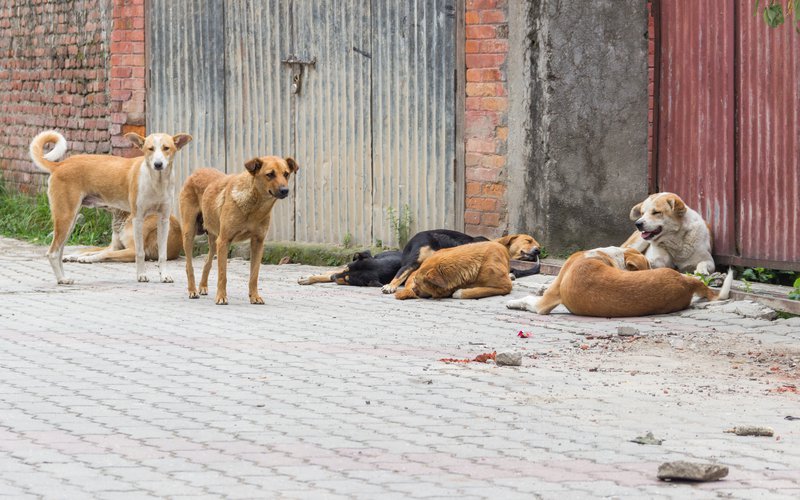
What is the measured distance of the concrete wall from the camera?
430 inches

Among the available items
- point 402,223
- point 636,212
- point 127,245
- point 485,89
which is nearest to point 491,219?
point 402,223

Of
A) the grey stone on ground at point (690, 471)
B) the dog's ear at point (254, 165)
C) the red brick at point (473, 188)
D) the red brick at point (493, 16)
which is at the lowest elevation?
the grey stone on ground at point (690, 471)

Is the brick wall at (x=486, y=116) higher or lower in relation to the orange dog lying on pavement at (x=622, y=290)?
higher

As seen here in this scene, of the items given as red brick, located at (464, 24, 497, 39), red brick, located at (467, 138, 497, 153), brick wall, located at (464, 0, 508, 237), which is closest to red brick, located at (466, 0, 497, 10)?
brick wall, located at (464, 0, 508, 237)

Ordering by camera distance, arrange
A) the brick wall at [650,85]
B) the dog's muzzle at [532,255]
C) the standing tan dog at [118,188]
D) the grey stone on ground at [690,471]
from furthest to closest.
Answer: the standing tan dog at [118,188] → the brick wall at [650,85] → the dog's muzzle at [532,255] → the grey stone on ground at [690,471]

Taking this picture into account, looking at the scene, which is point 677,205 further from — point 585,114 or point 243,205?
point 243,205

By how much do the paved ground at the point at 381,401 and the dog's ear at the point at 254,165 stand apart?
3.25 feet

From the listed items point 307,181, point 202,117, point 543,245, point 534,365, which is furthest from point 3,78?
point 534,365

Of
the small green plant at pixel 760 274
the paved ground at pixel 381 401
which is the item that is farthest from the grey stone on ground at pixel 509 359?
the small green plant at pixel 760 274

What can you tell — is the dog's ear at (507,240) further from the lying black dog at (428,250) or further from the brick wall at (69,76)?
the brick wall at (69,76)

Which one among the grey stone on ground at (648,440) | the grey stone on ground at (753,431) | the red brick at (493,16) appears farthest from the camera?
the red brick at (493,16)

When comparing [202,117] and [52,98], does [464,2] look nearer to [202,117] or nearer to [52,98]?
[202,117]

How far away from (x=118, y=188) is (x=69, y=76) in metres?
4.59

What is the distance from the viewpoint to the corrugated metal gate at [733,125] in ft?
32.0
